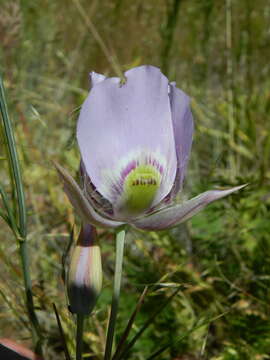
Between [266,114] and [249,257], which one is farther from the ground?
[266,114]

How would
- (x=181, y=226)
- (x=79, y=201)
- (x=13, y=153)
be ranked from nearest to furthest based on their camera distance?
(x=79, y=201) → (x=13, y=153) → (x=181, y=226)

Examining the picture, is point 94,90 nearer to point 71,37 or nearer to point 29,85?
point 29,85

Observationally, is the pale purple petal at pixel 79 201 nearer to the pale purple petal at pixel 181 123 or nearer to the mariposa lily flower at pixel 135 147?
the mariposa lily flower at pixel 135 147

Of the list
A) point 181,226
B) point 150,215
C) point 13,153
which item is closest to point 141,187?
point 150,215

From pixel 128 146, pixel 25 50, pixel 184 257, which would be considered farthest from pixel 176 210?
pixel 25 50

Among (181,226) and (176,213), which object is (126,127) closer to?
(176,213)

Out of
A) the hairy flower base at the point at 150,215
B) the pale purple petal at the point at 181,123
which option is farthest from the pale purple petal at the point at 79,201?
the pale purple petal at the point at 181,123
